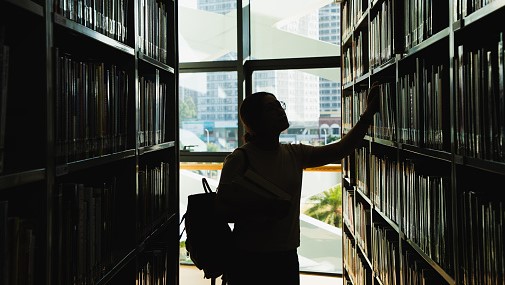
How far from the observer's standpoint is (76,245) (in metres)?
1.32

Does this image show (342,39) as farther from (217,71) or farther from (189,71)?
(189,71)

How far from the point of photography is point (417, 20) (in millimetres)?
1575

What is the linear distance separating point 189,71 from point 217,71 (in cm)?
26

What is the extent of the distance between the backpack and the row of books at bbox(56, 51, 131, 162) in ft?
1.41

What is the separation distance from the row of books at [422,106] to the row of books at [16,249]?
3.92 ft

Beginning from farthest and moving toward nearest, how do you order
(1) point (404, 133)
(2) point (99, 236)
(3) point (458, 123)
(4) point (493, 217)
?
(1) point (404, 133)
(2) point (99, 236)
(3) point (458, 123)
(4) point (493, 217)

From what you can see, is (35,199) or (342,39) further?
(342,39)

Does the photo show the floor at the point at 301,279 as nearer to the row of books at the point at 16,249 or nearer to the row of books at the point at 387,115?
the row of books at the point at 387,115

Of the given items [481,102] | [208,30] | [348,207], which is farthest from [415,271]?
[208,30]

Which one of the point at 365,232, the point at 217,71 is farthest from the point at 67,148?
the point at 217,71

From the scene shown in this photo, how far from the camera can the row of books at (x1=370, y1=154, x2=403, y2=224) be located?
192cm

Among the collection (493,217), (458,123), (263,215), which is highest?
(458,123)

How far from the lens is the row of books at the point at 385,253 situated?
1.98 metres

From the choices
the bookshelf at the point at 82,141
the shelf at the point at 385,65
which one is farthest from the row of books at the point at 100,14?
the shelf at the point at 385,65
